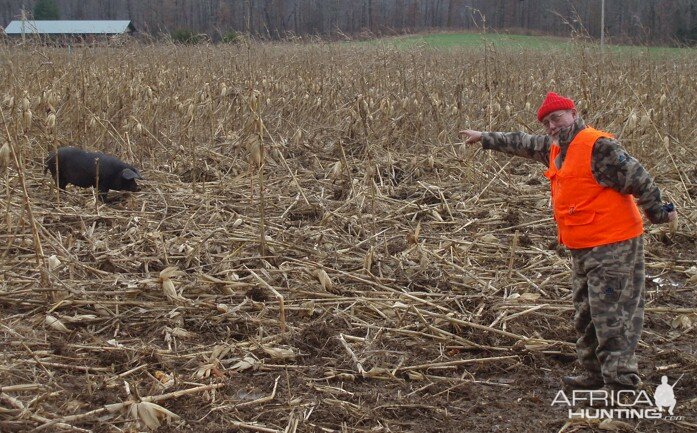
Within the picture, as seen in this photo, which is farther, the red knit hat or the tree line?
the tree line

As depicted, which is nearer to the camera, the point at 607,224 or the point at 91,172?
the point at 607,224

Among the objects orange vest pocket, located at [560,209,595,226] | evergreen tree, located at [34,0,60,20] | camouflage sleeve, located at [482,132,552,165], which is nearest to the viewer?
orange vest pocket, located at [560,209,595,226]

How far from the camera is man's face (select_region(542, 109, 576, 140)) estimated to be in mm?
3412

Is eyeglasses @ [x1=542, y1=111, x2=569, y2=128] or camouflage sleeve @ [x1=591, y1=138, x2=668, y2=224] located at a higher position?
eyeglasses @ [x1=542, y1=111, x2=569, y2=128]

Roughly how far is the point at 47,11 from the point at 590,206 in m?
25.9

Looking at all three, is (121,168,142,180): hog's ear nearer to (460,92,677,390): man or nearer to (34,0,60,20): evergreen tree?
(460,92,677,390): man

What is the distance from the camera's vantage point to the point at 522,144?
12.7ft

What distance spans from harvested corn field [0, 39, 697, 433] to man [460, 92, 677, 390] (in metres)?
0.35

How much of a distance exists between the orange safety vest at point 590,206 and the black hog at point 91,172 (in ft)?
13.1

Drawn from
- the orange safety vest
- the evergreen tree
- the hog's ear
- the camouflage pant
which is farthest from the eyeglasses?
the evergreen tree

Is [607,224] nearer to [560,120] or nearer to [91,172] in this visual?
[560,120]

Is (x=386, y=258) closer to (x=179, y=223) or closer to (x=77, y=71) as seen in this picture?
(x=179, y=223)

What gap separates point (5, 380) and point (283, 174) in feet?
14.1

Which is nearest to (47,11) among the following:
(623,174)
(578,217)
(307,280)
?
(307,280)
